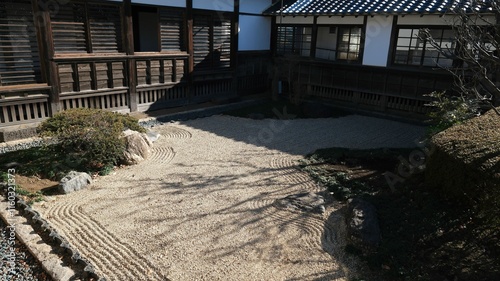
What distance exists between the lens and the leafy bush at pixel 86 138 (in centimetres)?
763

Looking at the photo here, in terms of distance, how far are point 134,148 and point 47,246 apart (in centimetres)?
369

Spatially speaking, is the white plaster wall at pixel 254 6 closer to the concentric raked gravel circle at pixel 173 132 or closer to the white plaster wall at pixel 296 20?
the white plaster wall at pixel 296 20

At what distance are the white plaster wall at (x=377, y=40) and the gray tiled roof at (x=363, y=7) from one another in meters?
0.53

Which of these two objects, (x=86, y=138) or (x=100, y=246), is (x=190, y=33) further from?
(x=100, y=246)

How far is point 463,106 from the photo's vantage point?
8.11 m

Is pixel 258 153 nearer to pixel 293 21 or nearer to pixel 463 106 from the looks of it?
pixel 463 106

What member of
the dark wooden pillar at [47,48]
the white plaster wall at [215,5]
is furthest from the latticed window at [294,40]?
the dark wooden pillar at [47,48]

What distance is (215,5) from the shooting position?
13805 mm

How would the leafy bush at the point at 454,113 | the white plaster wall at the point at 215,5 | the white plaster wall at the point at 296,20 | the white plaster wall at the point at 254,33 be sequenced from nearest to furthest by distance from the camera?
the leafy bush at the point at 454,113 → the white plaster wall at the point at 215,5 → the white plaster wall at the point at 296,20 → the white plaster wall at the point at 254,33

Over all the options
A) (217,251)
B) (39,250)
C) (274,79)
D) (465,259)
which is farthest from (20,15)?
(465,259)

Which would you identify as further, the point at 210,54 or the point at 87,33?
the point at 210,54

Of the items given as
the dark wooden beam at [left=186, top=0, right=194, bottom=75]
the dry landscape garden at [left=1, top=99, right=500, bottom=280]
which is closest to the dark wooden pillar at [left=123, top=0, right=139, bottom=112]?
the dark wooden beam at [left=186, top=0, right=194, bottom=75]

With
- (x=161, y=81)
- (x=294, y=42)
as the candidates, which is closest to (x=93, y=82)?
(x=161, y=81)

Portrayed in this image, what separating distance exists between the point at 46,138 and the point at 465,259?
8056 millimetres
